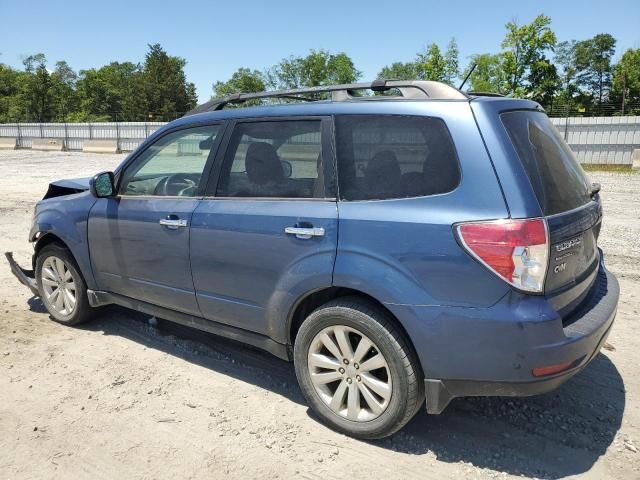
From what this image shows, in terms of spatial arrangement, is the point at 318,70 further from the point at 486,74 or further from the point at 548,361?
the point at 548,361

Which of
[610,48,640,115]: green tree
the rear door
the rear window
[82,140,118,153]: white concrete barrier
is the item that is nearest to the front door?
the rear door

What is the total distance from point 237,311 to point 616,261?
206 inches

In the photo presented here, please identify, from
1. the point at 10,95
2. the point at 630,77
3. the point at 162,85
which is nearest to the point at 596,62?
the point at 630,77

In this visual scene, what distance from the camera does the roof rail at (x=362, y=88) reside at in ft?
9.55

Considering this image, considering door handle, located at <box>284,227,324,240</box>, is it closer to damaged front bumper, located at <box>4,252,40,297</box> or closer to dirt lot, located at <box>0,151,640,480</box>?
dirt lot, located at <box>0,151,640,480</box>

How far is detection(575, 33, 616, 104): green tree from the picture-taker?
79688 millimetres

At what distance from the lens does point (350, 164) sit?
308cm

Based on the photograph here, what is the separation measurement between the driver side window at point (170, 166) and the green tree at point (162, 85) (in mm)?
75758

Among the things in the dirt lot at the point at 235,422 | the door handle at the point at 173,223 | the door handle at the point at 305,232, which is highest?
the door handle at the point at 305,232

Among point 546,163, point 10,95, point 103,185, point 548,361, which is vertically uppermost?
point 10,95

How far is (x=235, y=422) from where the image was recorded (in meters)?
3.28

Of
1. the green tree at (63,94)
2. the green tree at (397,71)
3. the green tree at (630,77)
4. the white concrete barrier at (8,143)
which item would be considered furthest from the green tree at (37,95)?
the green tree at (630,77)

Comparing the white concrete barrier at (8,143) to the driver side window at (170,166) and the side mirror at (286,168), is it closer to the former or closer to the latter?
the driver side window at (170,166)

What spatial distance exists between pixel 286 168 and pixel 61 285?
8.84 feet
